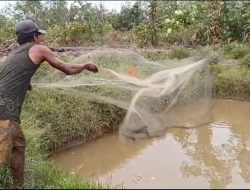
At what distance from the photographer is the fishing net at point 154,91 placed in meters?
5.42

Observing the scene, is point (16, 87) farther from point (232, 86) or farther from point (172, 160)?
point (232, 86)

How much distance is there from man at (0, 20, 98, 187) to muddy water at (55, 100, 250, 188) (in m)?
1.44

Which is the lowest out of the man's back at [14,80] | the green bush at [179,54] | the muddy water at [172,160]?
the muddy water at [172,160]

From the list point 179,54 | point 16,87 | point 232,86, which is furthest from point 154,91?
point 179,54

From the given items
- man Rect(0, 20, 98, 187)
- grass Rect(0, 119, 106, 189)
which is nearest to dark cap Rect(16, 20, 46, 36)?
man Rect(0, 20, 98, 187)

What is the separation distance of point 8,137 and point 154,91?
1.81m

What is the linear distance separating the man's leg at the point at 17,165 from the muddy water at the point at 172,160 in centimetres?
134

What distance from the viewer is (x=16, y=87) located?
496 centimetres

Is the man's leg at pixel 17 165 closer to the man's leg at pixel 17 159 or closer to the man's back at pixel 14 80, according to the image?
the man's leg at pixel 17 159

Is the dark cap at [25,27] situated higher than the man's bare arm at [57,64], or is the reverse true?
the dark cap at [25,27]

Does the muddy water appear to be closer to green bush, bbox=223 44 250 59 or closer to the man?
the man

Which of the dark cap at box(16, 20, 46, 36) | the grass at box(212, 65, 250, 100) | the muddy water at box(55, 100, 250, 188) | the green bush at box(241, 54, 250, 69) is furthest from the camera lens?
the green bush at box(241, 54, 250, 69)

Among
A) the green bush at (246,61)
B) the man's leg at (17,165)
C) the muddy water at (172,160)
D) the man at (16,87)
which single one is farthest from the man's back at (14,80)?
the green bush at (246,61)

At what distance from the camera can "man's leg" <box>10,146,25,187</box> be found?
197 inches
